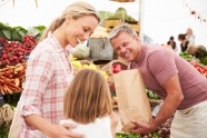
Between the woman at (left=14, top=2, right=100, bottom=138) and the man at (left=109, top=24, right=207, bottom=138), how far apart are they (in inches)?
22.3

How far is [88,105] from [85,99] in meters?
0.03

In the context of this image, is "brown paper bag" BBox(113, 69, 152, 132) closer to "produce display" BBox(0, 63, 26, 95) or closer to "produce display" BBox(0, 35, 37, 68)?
"produce display" BBox(0, 63, 26, 95)

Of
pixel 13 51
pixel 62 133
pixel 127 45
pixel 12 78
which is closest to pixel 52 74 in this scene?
pixel 62 133

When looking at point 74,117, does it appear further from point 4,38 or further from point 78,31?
point 4,38

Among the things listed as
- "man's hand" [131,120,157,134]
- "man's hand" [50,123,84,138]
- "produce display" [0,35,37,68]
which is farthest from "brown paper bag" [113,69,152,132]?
"produce display" [0,35,37,68]

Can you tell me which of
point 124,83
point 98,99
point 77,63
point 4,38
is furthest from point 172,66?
point 4,38

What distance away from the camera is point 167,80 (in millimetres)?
2281

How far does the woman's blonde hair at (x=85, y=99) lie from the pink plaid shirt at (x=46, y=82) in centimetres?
8

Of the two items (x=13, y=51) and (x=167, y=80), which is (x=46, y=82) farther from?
(x=13, y=51)

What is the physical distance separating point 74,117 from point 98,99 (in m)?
0.14

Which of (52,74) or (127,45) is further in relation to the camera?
(127,45)

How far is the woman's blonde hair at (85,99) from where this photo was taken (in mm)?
1750

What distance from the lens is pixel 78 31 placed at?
6.03 feet

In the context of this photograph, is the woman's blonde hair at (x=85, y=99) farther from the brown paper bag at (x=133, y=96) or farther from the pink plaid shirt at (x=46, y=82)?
the brown paper bag at (x=133, y=96)
